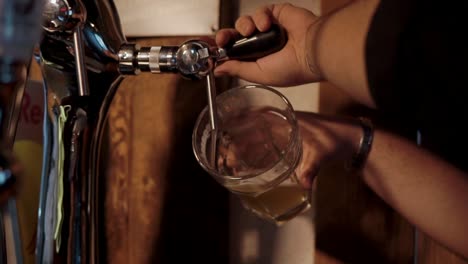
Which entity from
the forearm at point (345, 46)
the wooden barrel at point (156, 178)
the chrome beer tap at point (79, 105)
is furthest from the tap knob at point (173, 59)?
the wooden barrel at point (156, 178)

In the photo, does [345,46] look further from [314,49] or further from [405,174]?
[405,174]

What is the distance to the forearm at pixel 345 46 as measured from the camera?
0.46m

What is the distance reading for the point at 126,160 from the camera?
62cm

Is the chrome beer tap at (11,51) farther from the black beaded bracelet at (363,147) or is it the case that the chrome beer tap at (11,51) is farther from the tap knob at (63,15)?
the black beaded bracelet at (363,147)

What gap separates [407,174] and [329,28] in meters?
0.18

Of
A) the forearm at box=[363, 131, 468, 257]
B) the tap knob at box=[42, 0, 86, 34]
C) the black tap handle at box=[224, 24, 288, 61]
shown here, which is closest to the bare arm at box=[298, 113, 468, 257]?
the forearm at box=[363, 131, 468, 257]

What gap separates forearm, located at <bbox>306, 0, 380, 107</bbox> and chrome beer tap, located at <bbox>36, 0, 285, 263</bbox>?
0.14 m

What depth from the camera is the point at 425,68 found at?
565mm

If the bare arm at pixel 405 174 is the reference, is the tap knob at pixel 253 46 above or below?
above

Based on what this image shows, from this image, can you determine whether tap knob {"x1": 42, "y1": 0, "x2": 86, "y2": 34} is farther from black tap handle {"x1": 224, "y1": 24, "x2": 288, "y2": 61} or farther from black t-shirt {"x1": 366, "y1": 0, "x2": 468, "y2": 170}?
black t-shirt {"x1": 366, "y1": 0, "x2": 468, "y2": 170}

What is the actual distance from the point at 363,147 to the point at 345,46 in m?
0.13

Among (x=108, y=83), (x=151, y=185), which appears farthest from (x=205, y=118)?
(x=151, y=185)

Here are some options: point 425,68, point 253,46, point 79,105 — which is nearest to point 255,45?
point 253,46

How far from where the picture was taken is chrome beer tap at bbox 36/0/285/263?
0.36m
